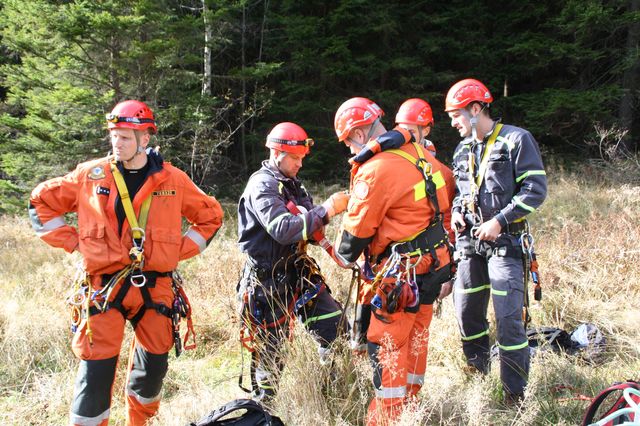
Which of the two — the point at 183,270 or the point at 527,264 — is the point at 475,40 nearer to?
the point at 183,270

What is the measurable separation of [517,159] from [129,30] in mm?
8476

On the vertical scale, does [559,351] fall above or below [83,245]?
below

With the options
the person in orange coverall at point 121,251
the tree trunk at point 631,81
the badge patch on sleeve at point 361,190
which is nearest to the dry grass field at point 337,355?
the person in orange coverall at point 121,251

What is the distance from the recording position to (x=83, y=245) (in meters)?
3.15

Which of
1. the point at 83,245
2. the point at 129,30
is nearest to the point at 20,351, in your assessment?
the point at 83,245

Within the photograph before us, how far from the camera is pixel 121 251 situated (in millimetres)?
3174

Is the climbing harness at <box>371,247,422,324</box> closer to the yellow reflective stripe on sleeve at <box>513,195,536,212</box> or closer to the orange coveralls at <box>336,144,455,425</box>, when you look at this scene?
the orange coveralls at <box>336,144,455,425</box>

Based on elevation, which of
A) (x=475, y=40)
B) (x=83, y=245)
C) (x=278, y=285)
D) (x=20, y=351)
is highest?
(x=475, y=40)

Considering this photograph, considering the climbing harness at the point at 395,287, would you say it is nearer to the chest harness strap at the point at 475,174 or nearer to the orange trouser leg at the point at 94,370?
the chest harness strap at the point at 475,174

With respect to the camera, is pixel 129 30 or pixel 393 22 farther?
pixel 393 22

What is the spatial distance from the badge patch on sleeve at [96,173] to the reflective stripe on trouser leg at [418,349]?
7.61 feet

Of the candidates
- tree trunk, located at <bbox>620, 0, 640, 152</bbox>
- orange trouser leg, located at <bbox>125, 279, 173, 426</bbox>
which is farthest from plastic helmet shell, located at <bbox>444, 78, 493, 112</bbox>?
tree trunk, located at <bbox>620, 0, 640, 152</bbox>

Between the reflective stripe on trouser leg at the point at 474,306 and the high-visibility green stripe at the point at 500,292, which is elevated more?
the high-visibility green stripe at the point at 500,292

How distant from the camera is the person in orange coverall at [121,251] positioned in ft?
10.2
